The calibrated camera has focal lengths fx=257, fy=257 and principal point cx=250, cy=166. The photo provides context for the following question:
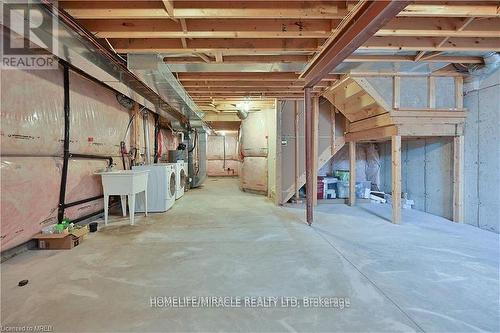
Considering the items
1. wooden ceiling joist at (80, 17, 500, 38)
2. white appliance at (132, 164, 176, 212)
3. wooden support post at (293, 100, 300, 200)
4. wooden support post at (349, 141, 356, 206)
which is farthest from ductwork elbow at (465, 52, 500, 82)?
white appliance at (132, 164, 176, 212)

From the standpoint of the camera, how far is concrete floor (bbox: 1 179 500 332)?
4.99 ft

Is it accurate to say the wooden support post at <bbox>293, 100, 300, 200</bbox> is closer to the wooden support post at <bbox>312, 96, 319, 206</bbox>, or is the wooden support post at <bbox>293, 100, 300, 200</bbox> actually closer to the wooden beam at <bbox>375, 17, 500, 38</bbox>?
the wooden support post at <bbox>312, 96, 319, 206</bbox>

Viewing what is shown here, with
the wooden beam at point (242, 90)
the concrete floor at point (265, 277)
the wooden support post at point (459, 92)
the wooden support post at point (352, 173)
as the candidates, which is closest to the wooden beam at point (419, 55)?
the wooden support post at point (459, 92)

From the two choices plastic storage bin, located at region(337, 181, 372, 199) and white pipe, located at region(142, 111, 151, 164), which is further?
white pipe, located at region(142, 111, 151, 164)

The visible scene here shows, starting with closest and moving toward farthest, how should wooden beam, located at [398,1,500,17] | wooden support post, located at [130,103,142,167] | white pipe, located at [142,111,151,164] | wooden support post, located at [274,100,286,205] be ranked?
wooden beam, located at [398,1,500,17]
wooden support post, located at [130,103,142,167]
wooden support post, located at [274,100,286,205]
white pipe, located at [142,111,151,164]

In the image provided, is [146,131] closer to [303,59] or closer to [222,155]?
[303,59]

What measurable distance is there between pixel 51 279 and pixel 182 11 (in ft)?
8.12

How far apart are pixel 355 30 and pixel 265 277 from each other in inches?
85.6

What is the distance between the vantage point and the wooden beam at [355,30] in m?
1.80

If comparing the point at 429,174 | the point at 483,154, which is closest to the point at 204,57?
the point at 483,154

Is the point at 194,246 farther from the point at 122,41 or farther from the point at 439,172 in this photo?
the point at 439,172

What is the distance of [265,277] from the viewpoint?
2051 mm

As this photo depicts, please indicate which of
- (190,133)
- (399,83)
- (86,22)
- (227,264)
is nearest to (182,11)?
(86,22)

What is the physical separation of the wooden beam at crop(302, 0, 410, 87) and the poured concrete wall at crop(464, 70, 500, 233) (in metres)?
2.44
